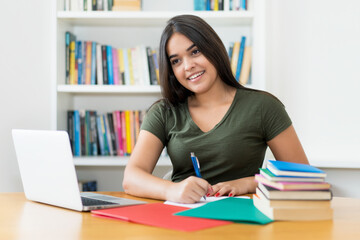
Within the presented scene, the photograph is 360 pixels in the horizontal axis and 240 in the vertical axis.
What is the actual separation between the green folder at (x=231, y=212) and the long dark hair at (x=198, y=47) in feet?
2.48

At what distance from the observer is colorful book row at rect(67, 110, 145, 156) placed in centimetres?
286

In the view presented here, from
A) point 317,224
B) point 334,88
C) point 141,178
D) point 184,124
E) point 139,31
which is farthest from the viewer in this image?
point 139,31

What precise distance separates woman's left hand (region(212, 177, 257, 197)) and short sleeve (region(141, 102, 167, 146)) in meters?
0.42

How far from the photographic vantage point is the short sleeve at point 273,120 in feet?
5.97

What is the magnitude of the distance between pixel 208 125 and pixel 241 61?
1012 mm

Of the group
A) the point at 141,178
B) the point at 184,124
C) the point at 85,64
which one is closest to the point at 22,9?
the point at 85,64

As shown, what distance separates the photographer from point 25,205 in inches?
53.6

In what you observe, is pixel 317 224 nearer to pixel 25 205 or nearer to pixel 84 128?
pixel 25 205

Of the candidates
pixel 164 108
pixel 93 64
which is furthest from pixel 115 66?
pixel 164 108

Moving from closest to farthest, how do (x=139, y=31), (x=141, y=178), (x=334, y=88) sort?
(x=141, y=178)
(x=334, y=88)
(x=139, y=31)

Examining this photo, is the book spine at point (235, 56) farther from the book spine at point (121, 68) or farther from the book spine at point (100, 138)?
the book spine at point (100, 138)

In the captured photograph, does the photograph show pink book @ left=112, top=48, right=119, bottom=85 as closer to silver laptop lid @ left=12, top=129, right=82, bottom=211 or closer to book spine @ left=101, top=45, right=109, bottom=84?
book spine @ left=101, top=45, right=109, bottom=84

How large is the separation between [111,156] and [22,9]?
0.99 m

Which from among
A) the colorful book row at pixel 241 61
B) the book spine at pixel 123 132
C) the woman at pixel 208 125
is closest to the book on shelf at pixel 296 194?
the woman at pixel 208 125
